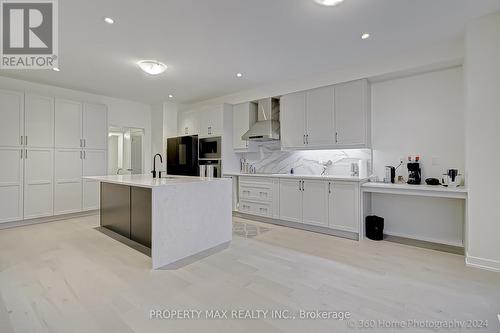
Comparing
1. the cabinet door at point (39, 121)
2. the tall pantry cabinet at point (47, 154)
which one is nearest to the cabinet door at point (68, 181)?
the tall pantry cabinet at point (47, 154)

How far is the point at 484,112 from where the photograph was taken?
100 inches

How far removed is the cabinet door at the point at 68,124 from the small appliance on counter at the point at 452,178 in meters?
6.28

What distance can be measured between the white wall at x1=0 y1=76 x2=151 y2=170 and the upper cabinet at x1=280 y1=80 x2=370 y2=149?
3.76m

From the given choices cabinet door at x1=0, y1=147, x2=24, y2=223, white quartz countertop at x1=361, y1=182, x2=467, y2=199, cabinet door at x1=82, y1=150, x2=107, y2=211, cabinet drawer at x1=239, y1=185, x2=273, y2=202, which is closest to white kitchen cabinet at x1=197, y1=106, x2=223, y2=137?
cabinet drawer at x1=239, y1=185, x2=273, y2=202

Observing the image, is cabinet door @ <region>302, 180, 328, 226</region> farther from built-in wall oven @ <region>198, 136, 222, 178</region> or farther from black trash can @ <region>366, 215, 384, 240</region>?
built-in wall oven @ <region>198, 136, 222, 178</region>

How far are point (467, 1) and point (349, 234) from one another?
296 cm

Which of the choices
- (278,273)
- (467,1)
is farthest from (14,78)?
(467,1)

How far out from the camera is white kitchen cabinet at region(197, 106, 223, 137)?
206 inches

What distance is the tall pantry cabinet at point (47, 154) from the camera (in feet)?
13.2

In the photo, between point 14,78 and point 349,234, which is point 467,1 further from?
point 14,78

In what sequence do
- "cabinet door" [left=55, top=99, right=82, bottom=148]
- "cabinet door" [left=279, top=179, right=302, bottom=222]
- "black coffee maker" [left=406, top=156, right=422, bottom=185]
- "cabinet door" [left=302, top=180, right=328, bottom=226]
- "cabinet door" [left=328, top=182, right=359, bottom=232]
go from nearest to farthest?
"black coffee maker" [left=406, top=156, right=422, bottom=185] → "cabinet door" [left=328, top=182, right=359, bottom=232] → "cabinet door" [left=302, top=180, right=328, bottom=226] → "cabinet door" [left=279, top=179, right=302, bottom=222] → "cabinet door" [left=55, top=99, right=82, bottom=148]

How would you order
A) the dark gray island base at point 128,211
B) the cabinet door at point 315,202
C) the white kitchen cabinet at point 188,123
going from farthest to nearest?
1. the white kitchen cabinet at point 188,123
2. the cabinet door at point 315,202
3. the dark gray island base at point 128,211

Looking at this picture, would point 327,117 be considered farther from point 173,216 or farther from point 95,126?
point 95,126

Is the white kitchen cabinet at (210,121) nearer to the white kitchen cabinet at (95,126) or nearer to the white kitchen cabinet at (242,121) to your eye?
the white kitchen cabinet at (242,121)
